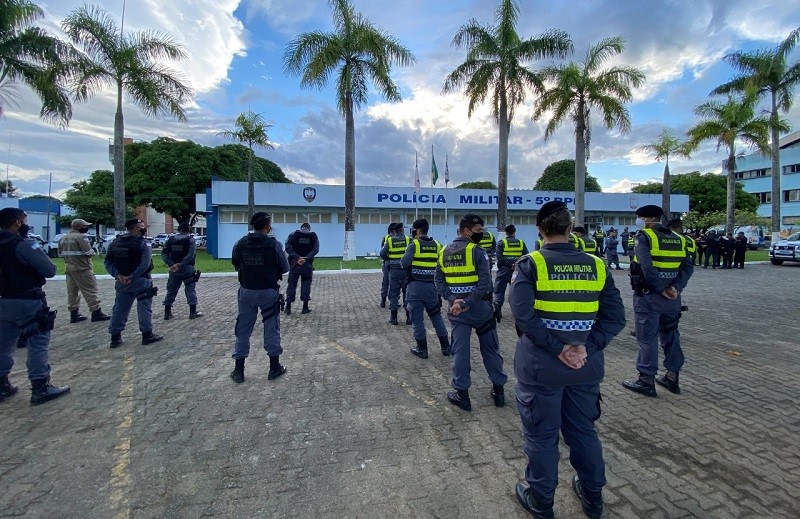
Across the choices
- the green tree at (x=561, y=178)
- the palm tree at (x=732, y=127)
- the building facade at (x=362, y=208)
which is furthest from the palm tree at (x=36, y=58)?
the green tree at (x=561, y=178)

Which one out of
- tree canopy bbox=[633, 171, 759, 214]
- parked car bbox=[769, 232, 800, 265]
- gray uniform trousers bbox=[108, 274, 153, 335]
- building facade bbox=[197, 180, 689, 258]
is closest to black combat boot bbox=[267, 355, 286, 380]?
gray uniform trousers bbox=[108, 274, 153, 335]

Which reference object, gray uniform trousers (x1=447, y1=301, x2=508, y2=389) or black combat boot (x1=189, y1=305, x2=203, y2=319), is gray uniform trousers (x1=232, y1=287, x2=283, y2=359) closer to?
gray uniform trousers (x1=447, y1=301, x2=508, y2=389)

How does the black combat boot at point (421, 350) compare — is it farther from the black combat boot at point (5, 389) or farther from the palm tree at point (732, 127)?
the palm tree at point (732, 127)

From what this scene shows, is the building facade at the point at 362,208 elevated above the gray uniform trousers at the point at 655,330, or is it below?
above

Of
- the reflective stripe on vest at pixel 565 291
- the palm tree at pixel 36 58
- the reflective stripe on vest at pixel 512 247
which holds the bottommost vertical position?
the reflective stripe on vest at pixel 565 291

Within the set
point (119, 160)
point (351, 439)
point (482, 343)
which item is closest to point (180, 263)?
point (351, 439)

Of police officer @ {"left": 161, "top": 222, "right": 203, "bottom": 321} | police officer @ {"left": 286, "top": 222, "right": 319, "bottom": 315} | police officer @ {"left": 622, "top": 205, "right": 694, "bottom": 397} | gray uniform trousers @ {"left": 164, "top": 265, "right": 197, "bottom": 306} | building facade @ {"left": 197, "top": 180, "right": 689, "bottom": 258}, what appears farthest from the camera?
building facade @ {"left": 197, "top": 180, "right": 689, "bottom": 258}

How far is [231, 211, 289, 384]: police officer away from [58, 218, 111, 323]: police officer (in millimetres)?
4785

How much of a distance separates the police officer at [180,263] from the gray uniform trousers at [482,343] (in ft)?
19.7

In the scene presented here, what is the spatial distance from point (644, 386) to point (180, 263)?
25.9 ft

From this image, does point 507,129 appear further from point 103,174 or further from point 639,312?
point 103,174

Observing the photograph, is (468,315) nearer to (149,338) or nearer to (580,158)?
(149,338)

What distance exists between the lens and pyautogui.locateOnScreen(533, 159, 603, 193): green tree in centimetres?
4988

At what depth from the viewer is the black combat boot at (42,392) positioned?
414 cm
